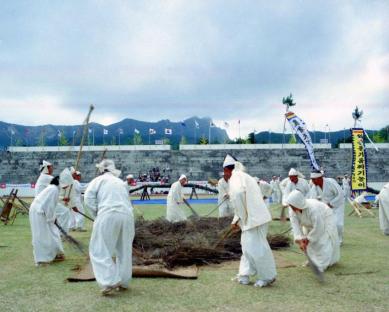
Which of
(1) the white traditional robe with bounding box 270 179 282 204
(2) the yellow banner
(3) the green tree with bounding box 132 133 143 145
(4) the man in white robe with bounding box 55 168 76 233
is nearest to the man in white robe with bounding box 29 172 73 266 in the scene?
(4) the man in white robe with bounding box 55 168 76 233

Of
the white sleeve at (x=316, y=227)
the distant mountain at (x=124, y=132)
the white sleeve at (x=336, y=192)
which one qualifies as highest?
the distant mountain at (x=124, y=132)

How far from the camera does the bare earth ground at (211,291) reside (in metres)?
4.91

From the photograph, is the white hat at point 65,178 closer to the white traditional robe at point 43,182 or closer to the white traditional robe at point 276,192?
the white traditional robe at point 43,182

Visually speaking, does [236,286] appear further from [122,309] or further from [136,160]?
[136,160]

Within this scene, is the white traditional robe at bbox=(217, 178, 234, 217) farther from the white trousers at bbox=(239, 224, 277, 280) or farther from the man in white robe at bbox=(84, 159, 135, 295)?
the man in white robe at bbox=(84, 159, 135, 295)

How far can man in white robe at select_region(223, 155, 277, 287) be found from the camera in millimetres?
5715

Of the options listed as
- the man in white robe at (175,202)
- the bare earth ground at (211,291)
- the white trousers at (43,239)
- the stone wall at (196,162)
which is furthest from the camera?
the stone wall at (196,162)

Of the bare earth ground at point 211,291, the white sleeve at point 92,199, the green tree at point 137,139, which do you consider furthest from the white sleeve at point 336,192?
the green tree at point 137,139

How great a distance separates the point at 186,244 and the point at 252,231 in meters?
2.04

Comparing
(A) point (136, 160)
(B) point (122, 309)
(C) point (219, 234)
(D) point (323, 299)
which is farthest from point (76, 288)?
(A) point (136, 160)

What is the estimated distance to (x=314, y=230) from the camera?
675cm

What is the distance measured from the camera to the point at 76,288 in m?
5.75

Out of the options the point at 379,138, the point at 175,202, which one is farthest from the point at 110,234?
the point at 379,138

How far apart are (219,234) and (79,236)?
4045 mm
